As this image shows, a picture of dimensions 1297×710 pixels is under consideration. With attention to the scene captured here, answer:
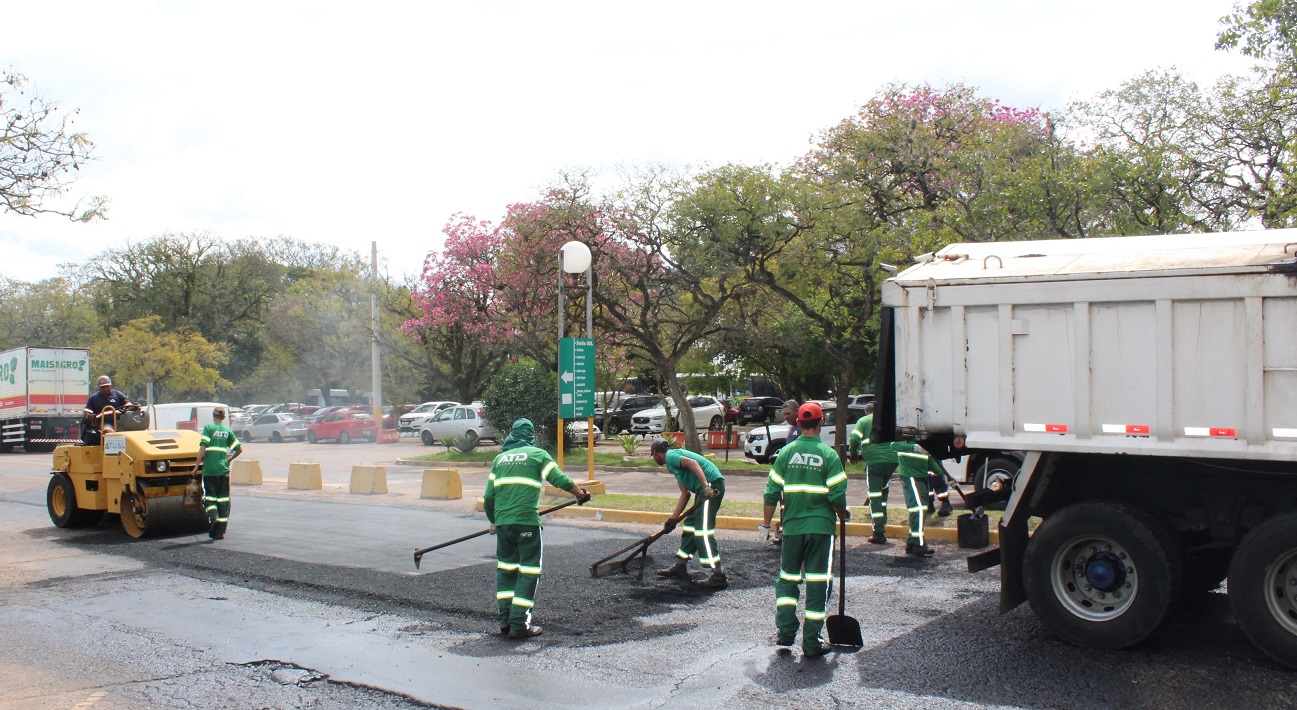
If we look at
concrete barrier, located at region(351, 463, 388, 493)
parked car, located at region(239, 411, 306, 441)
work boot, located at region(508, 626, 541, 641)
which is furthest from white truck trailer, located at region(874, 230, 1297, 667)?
parked car, located at region(239, 411, 306, 441)

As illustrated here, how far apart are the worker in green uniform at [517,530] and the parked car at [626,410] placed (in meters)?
27.2

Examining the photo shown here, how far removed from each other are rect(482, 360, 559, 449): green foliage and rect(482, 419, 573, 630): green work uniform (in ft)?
58.1

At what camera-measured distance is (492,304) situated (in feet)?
90.4

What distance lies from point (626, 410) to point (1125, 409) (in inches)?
1259

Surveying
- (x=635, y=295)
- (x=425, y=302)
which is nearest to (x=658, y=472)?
(x=635, y=295)

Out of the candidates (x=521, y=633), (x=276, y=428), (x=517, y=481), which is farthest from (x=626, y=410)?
(x=521, y=633)

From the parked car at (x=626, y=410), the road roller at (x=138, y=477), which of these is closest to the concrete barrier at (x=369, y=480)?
the road roller at (x=138, y=477)

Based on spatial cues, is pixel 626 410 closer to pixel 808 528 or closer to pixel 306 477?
pixel 306 477

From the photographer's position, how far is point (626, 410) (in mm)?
37875

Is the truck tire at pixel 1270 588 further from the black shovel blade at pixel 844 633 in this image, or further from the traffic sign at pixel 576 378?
the traffic sign at pixel 576 378

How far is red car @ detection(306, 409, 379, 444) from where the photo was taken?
37.8m

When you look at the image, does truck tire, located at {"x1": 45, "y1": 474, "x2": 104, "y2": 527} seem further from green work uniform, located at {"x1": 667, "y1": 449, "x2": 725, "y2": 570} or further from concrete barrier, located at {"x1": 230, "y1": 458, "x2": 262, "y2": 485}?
green work uniform, located at {"x1": 667, "y1": 449, "x2": 725, "y2": 570}

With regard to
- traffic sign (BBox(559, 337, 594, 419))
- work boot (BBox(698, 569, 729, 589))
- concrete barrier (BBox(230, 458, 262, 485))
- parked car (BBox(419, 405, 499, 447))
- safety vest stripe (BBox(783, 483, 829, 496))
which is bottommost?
concrete barrier (BBox(230, 458, 262, 485))

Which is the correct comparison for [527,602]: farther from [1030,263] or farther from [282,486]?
[282,486]
